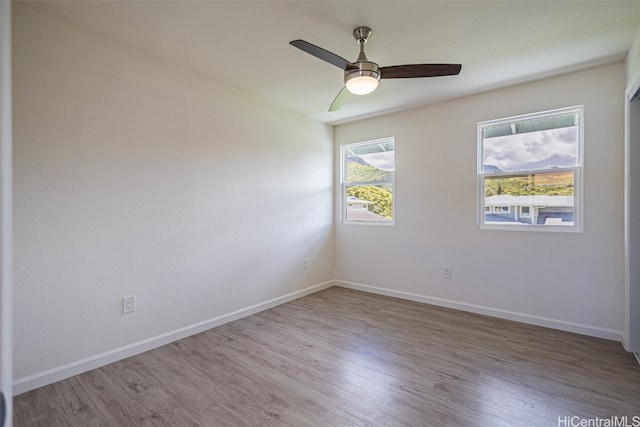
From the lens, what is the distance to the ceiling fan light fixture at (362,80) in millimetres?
2127

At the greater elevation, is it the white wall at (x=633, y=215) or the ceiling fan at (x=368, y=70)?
the ceiling fan at (x=368, y=70)

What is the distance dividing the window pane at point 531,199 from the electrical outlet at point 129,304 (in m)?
3.56

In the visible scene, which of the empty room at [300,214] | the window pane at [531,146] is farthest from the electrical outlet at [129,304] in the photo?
the window pane at [531,146]

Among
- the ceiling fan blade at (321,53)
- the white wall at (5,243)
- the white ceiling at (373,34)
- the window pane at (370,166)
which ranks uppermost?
the white ceiling at (373,34)

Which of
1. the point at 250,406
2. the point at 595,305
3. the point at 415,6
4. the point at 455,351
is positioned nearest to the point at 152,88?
the point at 415,6

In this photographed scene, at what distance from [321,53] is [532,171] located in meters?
2.55

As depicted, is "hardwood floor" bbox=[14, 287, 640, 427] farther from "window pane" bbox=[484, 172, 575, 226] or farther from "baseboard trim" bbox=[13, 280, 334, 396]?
"window pane" bbox=[484, 172, 575, 226]

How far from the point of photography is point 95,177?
2309 millimetres

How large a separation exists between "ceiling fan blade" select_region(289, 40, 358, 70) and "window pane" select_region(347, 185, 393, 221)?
235cm

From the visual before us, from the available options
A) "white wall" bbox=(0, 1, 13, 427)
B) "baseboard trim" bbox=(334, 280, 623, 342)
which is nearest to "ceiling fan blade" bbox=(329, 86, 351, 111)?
"white wall" bbox=(0, 1, 13, 427)

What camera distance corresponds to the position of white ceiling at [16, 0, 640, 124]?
6.55 ft

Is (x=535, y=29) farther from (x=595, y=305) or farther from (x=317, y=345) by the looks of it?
(x=317, y=345)

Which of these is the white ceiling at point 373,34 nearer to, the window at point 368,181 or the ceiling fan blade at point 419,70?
the ceiling fan blade at point 419,70

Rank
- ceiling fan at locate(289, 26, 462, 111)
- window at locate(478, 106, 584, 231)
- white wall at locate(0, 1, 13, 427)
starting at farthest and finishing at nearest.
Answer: window at locate(478, 106, 584, 231) < ceiling fan at locate(289, 26, 462, 111) < white wall at locate(0, 1, 13, 427)
